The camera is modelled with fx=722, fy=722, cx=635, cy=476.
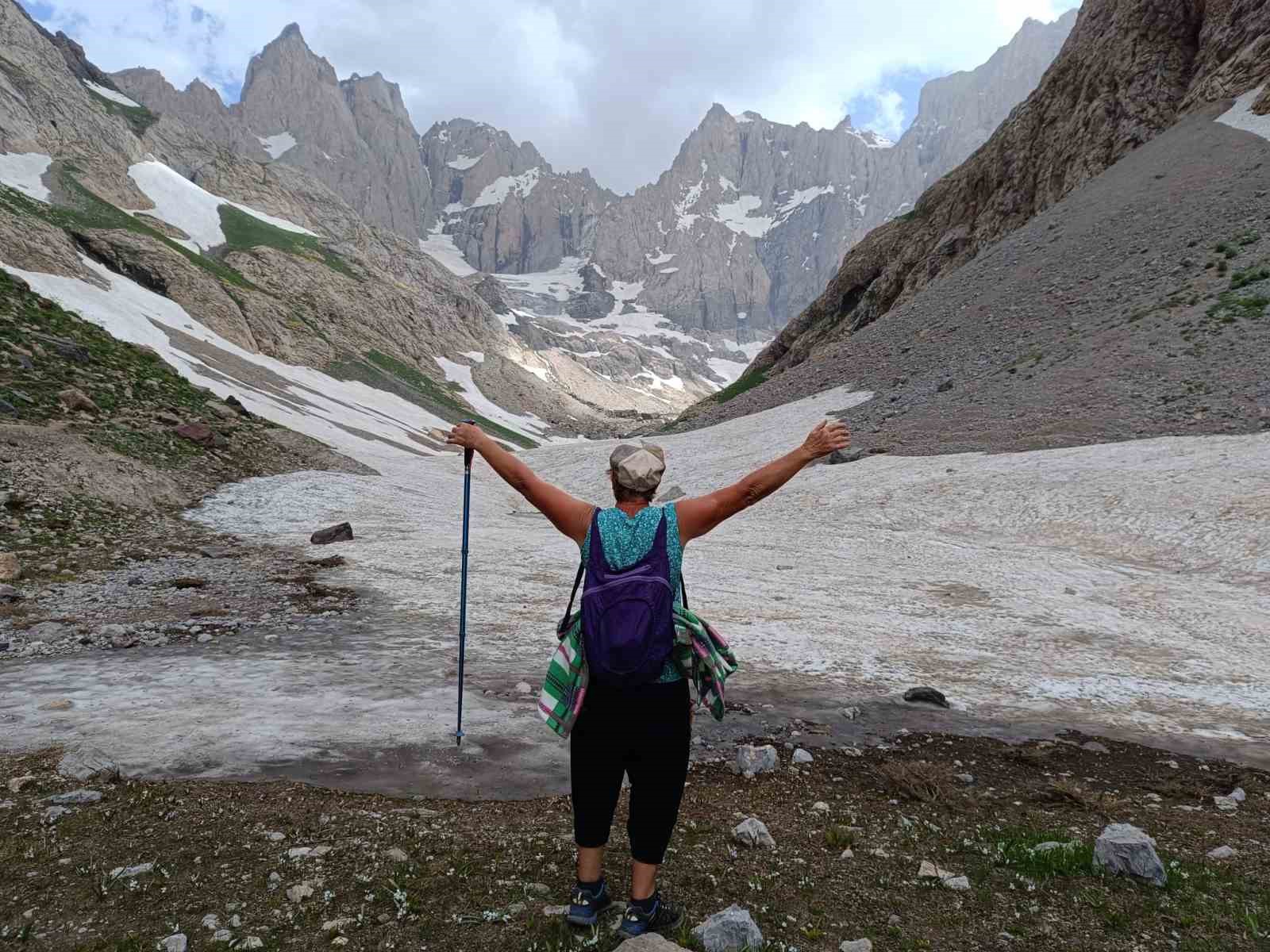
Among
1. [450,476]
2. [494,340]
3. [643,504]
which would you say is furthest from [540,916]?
[494,340]

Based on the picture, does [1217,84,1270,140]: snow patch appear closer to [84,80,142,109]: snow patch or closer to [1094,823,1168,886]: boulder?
[1094,823,1168,886]: boulder

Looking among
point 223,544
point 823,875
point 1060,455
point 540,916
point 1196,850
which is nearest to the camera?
point 540,916

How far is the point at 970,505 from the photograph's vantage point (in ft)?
74.7

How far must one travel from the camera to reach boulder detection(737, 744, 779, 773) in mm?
6641

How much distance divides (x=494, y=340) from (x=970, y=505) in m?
169

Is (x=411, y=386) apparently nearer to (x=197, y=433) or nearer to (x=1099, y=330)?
(x=197, y=433)

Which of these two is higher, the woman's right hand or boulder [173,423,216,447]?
boulder [173,423,216,447]

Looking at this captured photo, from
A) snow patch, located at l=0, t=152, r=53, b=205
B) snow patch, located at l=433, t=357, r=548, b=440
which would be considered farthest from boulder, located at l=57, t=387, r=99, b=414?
snow patch, located at l=433, t=357, r=548, b=440

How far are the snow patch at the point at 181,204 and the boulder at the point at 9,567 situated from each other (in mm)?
108448

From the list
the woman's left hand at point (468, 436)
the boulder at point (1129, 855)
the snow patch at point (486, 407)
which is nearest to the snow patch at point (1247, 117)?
the boulder at point (1129, 855)

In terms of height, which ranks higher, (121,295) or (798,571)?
(121,295)

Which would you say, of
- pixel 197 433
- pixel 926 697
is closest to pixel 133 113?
pixel 197 433

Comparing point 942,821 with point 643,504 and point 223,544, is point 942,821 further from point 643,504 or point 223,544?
point 223,544

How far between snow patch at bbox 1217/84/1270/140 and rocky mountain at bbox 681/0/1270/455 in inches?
6.8
